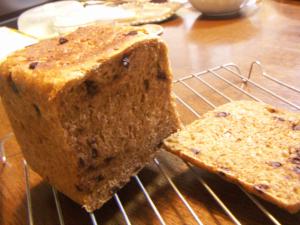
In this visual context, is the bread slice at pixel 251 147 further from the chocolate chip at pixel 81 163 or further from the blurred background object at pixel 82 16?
the blurred background object at pixel 82 16

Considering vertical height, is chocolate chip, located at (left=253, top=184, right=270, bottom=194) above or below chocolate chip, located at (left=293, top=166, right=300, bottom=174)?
below

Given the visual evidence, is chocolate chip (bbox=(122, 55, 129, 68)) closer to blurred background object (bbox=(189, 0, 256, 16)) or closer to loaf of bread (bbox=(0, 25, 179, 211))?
loaf of bread (bbox=(0, 25, 179, 211))

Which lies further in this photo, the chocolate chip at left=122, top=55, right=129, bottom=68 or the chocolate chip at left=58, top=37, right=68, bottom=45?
the chocolate chip at left=58, top=37, right=68, bottom=45

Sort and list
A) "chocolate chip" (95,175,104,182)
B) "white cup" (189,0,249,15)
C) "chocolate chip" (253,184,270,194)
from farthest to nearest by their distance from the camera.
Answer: "white cup" (189,0,249,15), "chocolate chip" (95,175,104,182), "chocolate chip" (253,184,270,194)

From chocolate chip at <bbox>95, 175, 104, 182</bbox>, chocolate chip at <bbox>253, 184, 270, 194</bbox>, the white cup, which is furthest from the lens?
the white cup

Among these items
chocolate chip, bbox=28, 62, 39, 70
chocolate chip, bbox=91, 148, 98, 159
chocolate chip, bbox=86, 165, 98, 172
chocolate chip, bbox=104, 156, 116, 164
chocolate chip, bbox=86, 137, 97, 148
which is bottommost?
chocolate chip, bbox=104, 156, 116, 164

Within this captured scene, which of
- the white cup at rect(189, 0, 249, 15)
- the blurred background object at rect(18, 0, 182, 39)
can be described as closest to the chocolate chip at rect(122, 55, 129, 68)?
the blurred background object at rect(18, 0, 182, 39)

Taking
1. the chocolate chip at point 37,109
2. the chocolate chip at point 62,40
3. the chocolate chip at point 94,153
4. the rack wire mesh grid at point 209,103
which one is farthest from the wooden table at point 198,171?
the chocolate chip at point 62,40

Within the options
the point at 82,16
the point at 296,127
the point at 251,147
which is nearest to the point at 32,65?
the point at 251,147
